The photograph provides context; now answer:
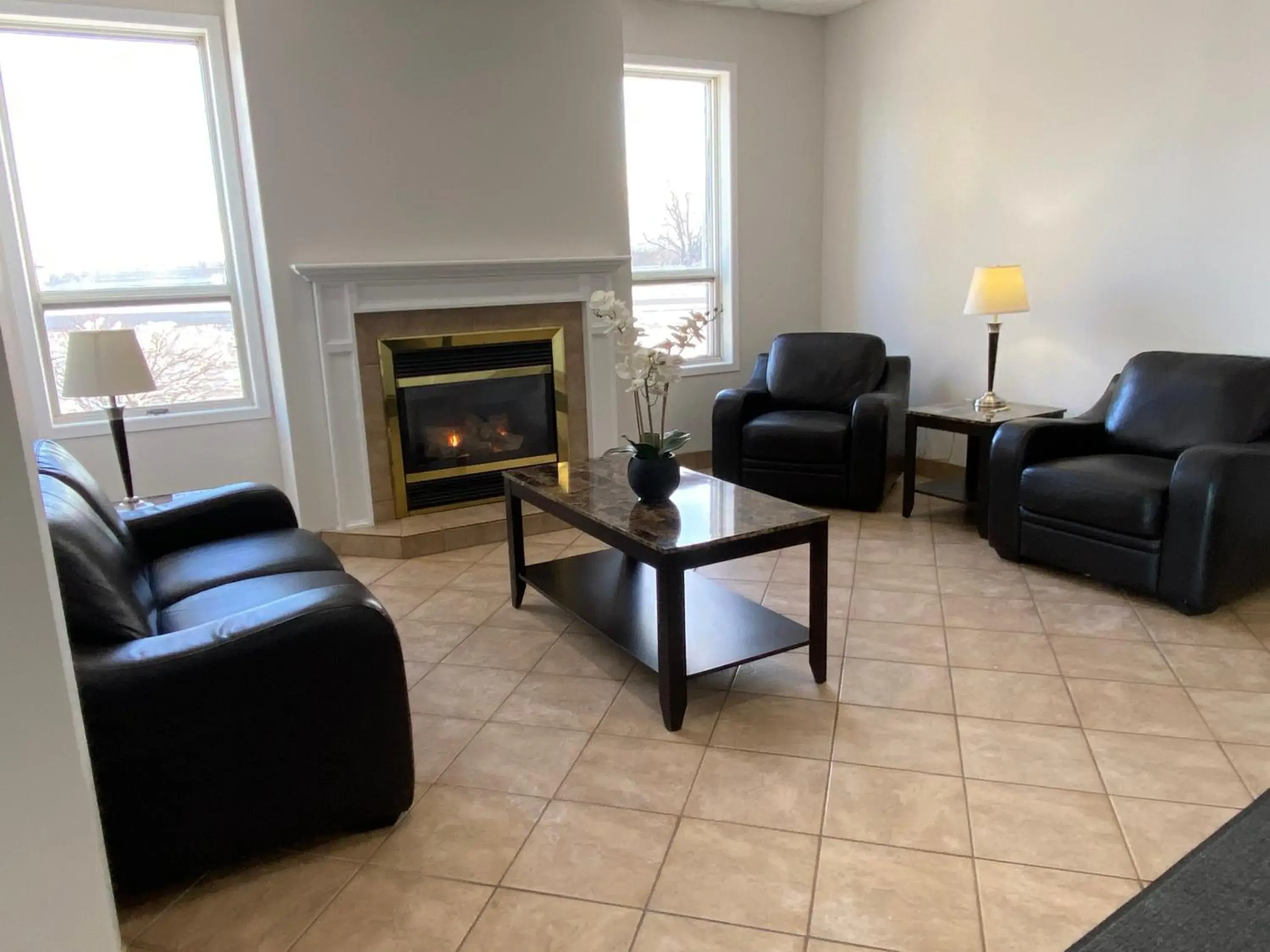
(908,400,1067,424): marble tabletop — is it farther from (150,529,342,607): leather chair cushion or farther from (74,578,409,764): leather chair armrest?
(74,578,409,764): leather chair armrest

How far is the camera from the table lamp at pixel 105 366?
3.34 metres

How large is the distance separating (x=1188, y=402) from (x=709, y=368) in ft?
8.98

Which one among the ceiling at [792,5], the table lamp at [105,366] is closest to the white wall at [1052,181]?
the ceiling at [792,5]

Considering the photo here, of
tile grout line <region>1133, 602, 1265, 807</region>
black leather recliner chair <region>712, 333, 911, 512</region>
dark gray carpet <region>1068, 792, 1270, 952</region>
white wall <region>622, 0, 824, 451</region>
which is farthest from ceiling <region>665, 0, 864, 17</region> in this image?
dark gray carpet <region>1068, 792, 1270, 952</region>

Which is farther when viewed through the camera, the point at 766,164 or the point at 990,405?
the point at 766,164

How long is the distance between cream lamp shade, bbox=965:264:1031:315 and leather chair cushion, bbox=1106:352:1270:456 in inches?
22.6

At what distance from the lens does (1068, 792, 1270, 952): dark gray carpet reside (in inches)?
49.3

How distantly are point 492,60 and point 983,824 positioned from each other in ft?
12.4

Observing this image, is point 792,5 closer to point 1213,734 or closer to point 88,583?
point 1213,734

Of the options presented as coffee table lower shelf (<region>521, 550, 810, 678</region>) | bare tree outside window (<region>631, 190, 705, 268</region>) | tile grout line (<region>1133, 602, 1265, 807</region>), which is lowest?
tile grout line (<region>1133, 602, 1265, 807</region>)

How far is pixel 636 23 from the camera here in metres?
4.98

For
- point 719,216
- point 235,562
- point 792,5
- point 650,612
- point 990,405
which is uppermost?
point 792,5

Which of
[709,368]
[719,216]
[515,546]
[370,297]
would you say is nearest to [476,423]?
[370,297]

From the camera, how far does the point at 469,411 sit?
4453mm
